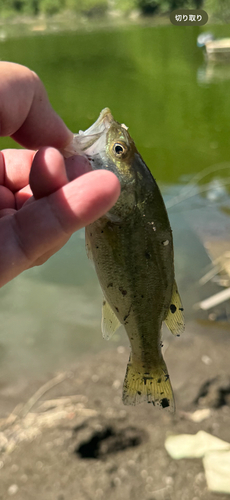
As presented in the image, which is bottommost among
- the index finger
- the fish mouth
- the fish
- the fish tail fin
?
the fish tail fin

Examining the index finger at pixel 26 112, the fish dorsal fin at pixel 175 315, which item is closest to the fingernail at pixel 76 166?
the index finger at pixel 26 112

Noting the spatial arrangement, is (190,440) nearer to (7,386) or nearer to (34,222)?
(7,386)

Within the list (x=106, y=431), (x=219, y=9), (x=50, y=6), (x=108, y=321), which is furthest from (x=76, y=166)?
(x=50, y=6)

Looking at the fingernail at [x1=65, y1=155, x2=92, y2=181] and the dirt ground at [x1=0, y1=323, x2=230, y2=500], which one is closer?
the fingernail at [x1=65, y1=155, x2=92, y2=181]

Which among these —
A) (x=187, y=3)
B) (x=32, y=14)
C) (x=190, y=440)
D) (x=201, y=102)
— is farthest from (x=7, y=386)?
(x=32, y=14)

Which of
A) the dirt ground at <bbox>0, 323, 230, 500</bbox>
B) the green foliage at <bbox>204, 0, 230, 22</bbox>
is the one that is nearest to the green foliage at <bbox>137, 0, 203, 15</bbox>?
the green foliage at <bbox>204, 0, 230, 22</bbox>

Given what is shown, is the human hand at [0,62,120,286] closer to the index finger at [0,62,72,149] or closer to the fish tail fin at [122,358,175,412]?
the index finger at [0,62,72,149]
